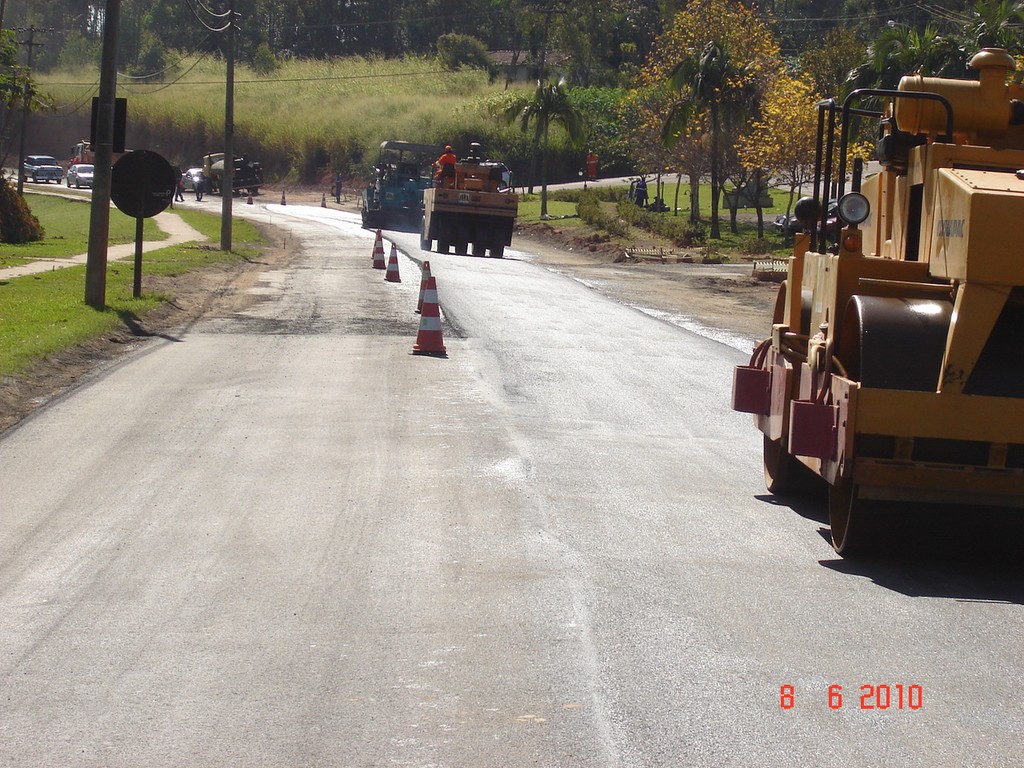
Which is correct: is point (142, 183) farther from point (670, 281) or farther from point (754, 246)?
point (754, 246)

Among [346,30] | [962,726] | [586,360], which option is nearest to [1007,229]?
[962,726]

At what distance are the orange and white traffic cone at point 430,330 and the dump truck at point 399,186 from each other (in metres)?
32.8

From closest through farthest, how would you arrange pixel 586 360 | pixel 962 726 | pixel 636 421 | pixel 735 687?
pixel 962 726
pixel 735 687
pixel 636 421
pixel 586 360

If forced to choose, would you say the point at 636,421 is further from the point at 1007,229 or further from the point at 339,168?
the point at 339,168

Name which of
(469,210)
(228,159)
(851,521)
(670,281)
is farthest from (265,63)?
(851,521)

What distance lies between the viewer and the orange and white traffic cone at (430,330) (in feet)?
50.0

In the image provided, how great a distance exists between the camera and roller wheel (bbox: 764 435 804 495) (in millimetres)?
8805

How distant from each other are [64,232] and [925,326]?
38180 millimetres

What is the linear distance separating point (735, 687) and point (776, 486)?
3911 mm

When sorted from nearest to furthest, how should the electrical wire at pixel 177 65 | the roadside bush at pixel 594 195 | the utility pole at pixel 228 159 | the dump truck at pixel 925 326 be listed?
the dump truck at pixel 925 326, the utility pole at pixel 228 159, the roadside bush at pixel 594 195, the electrical wire at pixel 177 65

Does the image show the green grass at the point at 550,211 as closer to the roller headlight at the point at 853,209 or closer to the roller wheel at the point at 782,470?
the roller wheel at the point at 782,470

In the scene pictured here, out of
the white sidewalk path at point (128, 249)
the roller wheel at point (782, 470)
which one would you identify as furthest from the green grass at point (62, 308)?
the roller wheel at point (782, 470)

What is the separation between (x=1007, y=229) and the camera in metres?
6.39

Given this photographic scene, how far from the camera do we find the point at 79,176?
76.2 m
